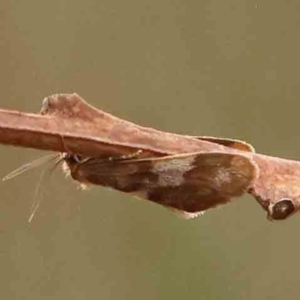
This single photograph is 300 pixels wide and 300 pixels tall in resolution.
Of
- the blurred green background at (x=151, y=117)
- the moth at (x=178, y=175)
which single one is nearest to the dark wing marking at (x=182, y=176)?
the moth at (x=178, y=175)

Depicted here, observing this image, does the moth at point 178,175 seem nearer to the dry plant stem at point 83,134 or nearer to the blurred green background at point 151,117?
the dry plant stem at point 83,134

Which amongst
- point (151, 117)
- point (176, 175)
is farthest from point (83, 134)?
point (151, 117)

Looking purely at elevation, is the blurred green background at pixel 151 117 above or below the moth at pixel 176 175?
above

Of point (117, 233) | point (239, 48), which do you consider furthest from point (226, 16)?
point (117, 233)

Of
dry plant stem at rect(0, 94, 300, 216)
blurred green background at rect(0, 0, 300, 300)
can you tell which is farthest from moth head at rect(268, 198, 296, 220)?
blurred green background at rect(0, 0, 300, 300)

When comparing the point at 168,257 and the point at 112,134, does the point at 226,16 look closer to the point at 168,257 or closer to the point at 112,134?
the point at 168,257

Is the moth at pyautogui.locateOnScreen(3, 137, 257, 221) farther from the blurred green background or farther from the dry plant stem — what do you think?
the blurred green background

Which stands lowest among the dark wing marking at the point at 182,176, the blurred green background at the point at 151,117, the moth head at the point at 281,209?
the moth head at the point at 281,209
